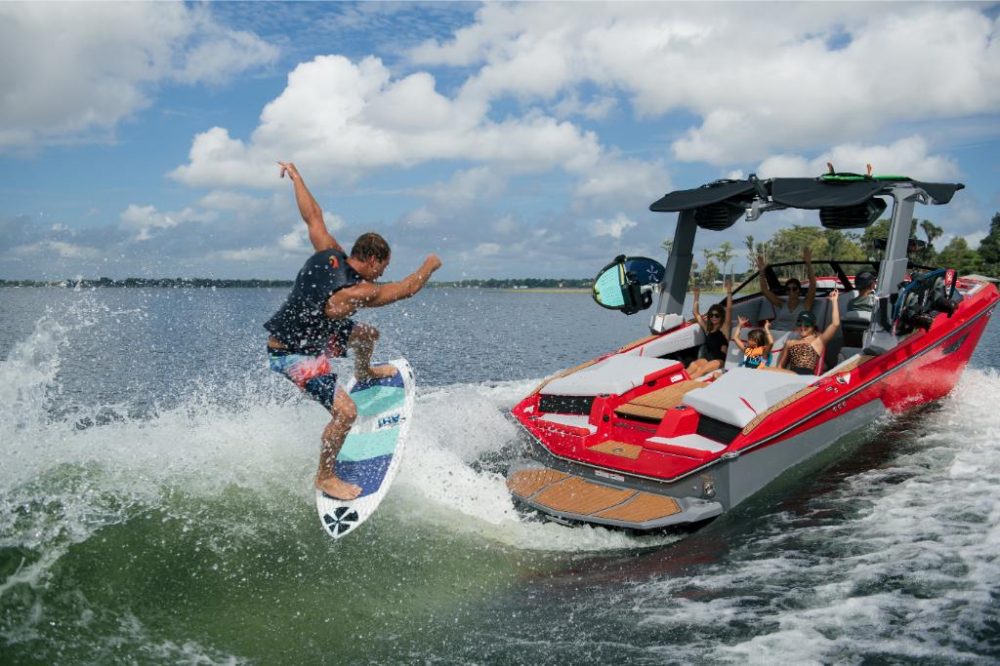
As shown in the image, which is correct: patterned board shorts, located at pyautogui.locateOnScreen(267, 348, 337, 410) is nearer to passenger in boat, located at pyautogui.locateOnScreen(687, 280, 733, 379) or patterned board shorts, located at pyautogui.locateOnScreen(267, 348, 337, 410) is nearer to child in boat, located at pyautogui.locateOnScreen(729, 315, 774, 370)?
child in boat, located at pyautogui.locateOnScreen(729, 315, 774, 370)

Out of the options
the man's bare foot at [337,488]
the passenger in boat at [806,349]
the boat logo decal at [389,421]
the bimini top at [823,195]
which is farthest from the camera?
the passenger in boat at [806,349]

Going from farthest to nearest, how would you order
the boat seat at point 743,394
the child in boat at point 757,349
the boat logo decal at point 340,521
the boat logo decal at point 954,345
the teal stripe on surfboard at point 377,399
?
the boat logo decal at point 954,345 → the child in boat at point 757,349 → the boat seat at point 743,394 → the teal stripe on surfboard at point 377,399 → the boat logo decal at point 340,521

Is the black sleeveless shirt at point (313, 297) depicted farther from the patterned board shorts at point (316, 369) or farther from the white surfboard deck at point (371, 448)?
the white surfboard deck at point (371, 448)

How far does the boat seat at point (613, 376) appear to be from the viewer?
716 cm

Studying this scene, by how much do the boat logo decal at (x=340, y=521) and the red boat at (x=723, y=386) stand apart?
5.12 feet

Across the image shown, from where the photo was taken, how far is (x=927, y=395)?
8.80 m

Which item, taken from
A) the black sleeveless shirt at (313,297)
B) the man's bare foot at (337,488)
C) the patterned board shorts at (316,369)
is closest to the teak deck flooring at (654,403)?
the man's bare foot at (337,488)

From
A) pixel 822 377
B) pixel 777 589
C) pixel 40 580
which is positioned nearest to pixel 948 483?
pixel 822 377

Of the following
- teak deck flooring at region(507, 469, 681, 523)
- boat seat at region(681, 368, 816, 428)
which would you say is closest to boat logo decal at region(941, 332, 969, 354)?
boat seat at region(681, 368, 816, 428)

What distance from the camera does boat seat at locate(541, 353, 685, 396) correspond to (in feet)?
23.5

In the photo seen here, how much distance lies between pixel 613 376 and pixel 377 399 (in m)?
2.46

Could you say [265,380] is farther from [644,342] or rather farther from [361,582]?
[361,582]

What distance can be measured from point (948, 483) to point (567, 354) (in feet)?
52.6

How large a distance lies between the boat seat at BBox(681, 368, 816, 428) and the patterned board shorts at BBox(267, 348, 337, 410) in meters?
3.00
